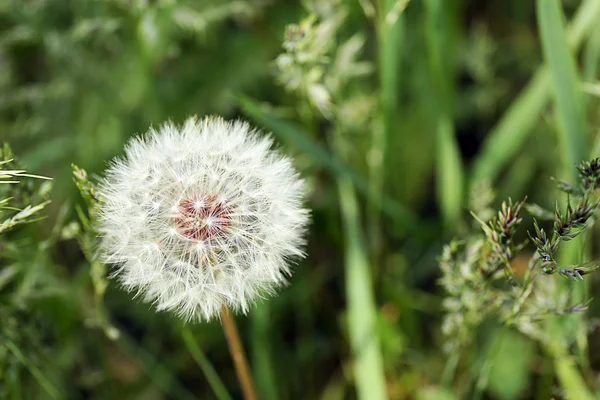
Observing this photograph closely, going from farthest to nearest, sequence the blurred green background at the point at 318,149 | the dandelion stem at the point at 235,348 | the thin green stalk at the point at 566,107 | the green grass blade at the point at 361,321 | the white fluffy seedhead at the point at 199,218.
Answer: the blurred green background at the point at 318,149
the green grass blade at the point at 361,321
the thin green stalk at the point at 566,107
the dandelion stem at the point at 235,348
the white fluffy seedhead at the point at 199,218

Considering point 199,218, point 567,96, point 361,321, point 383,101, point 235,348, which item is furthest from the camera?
point 383,101

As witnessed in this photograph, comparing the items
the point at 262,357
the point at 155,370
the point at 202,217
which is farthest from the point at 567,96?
the point at 155,370

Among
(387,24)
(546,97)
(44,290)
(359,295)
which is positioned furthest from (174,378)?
(546,97)

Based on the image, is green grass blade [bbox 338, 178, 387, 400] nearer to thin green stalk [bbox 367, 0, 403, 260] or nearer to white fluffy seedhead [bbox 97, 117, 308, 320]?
thin green stalk [bbox 367, 0, 403, 260]

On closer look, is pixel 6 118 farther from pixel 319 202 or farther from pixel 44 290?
pixel 319 202

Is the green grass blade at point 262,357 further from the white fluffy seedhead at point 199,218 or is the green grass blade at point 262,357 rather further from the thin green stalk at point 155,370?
the white fluffy seedhead at point 199,218

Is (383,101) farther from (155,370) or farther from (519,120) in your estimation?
(155,370)

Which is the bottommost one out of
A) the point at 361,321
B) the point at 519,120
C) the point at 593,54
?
the point at 361,321

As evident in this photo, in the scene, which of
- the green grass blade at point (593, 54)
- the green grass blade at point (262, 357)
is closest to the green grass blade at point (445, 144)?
the green grass blade at point (593, 54)
